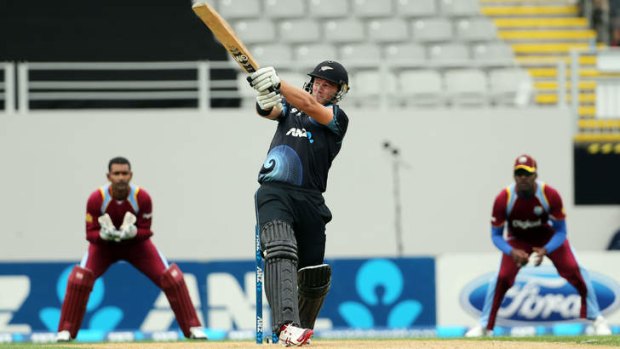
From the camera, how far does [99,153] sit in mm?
19453

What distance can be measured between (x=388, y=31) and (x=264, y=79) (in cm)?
1367

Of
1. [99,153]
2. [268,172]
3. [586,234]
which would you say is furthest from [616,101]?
[268,172]

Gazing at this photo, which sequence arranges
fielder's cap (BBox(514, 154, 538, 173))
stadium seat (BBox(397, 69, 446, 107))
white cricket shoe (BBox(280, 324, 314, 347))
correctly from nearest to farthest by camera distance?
white cricket shoe (BBox(280, 324, 314, 347))
fielder's cap (BBox(514, 154, 538, 173))
stadium seat (BBox(397, 69, 446, 107))

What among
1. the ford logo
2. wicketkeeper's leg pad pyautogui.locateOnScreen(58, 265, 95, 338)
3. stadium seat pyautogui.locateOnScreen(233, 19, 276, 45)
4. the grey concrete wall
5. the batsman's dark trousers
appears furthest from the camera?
stadium seat pyautogui.locateOnScreen(233, 19, 276, 45)

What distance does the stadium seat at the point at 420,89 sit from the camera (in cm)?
2047

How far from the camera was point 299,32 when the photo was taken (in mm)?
21812

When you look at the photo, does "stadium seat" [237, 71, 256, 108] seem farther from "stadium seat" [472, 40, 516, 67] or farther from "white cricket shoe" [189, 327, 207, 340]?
"white cricket shoe" [189, 327, 207, 340]

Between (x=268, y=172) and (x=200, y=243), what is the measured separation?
1044 centimetres

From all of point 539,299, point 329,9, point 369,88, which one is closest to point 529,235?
point 539,299

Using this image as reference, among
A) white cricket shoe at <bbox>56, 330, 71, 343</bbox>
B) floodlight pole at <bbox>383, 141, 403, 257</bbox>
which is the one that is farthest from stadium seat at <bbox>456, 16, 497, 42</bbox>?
white cricket shoe at <bbox>56, 330, 71, 343</bbox>

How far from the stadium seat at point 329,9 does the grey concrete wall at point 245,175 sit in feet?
9.74

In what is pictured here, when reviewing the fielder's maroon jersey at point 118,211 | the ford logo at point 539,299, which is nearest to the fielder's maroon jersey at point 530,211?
the ford logo at point 539,299

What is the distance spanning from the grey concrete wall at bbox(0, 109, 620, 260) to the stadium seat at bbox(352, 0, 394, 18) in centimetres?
305

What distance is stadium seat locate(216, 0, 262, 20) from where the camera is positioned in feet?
71.9
